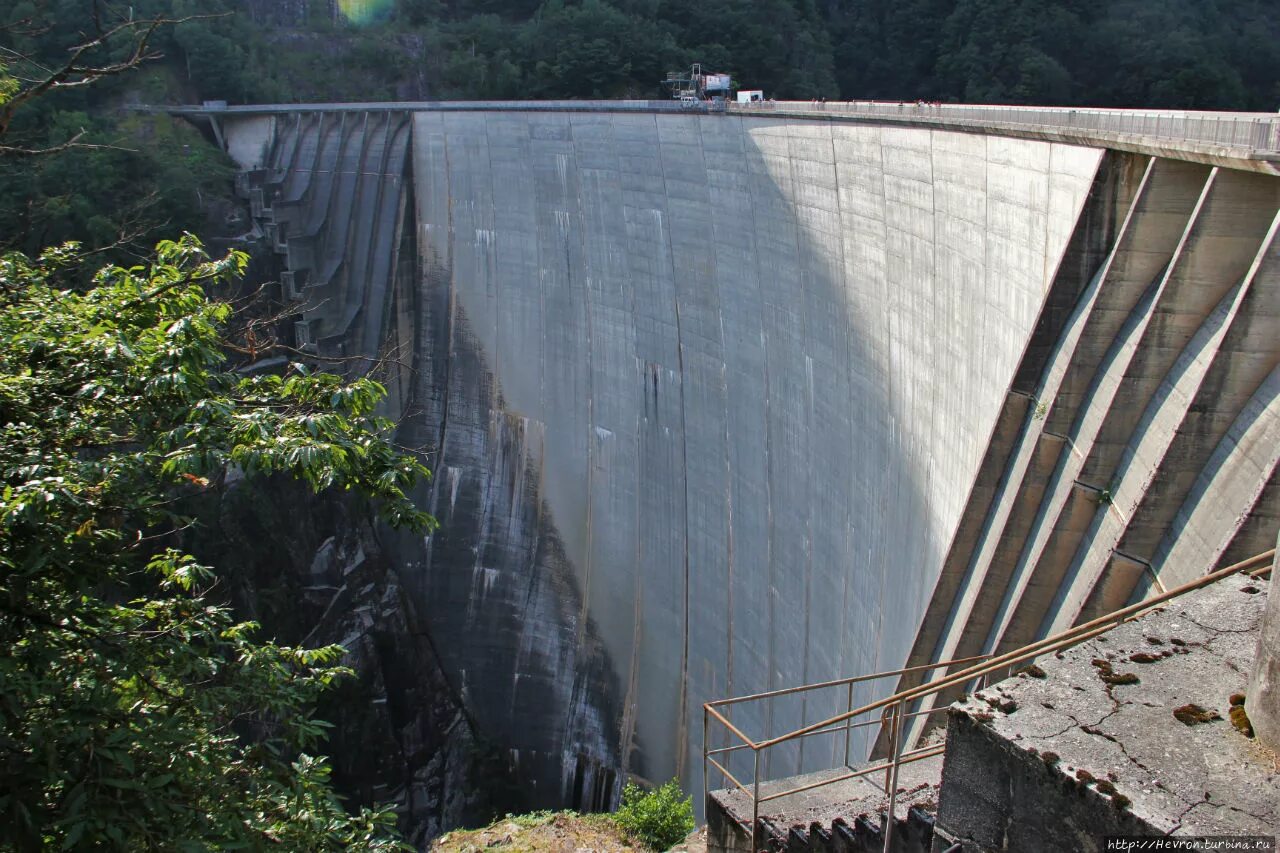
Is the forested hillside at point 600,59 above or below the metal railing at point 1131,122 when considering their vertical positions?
above

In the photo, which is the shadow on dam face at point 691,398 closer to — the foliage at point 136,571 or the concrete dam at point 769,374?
the concrete dam at point 769,374

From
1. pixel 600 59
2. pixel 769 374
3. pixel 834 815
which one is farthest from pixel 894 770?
pixel 600 59

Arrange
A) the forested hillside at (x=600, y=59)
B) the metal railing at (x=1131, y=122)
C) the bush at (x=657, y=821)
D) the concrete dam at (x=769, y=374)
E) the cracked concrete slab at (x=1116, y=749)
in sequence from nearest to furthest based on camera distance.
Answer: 1. the cracked concrete slab at (x=1116, y=749)
2. the metal railing at (x=1131, y=122)
3. the concrete dam at (x=769, y=374)
4. the bush at (x=657, y=821)
5. the forested hillside at (x=600, y=59)

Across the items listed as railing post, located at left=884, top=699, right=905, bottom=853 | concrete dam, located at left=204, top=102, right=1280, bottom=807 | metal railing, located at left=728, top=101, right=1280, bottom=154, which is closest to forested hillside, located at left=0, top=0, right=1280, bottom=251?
concrete dam, located at left=204, top=102, right=1280, bottom=807

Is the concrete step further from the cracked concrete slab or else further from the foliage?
the foliage

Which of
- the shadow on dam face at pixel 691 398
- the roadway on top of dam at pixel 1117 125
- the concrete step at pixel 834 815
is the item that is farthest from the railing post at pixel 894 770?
the shadow on dam face at pixel 691 398

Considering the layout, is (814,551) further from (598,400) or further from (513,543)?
(513,543)

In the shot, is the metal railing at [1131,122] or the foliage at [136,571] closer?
the foliage at [136,571]
